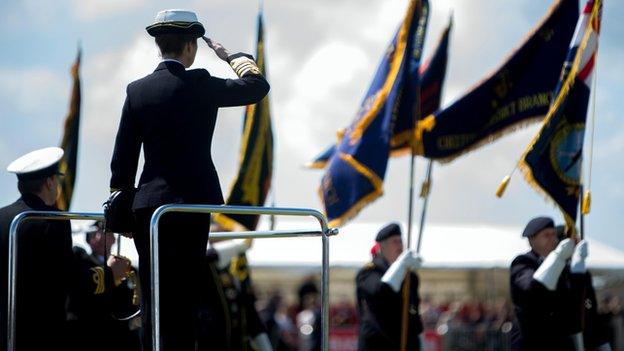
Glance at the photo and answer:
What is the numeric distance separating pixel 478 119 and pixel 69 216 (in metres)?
5.78

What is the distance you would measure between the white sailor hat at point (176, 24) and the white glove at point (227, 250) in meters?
6.03


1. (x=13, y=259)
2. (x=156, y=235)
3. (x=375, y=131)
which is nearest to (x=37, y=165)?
(x=13, y=259)

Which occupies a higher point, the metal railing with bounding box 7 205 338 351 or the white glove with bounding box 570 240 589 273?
the metal railing with bounding box 7 205 338 351

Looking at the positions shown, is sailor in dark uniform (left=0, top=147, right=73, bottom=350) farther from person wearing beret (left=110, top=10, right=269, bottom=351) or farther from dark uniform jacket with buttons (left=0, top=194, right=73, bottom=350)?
person wearing beret (left=110, top=10, right=269, bottom=351)

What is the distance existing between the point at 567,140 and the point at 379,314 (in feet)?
6.80

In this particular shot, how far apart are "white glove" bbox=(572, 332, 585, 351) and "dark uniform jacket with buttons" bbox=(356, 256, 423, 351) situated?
5.53ft

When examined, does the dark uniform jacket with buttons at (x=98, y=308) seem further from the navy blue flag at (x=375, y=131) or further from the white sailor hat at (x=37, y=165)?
the navy blue flag at (x=375, y=131)

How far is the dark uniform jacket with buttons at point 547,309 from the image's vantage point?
373 inches

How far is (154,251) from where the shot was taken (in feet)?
17.6

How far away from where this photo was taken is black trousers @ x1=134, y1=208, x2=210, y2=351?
5711 millimetres

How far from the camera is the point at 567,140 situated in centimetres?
993

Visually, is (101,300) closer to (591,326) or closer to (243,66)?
(243,66)

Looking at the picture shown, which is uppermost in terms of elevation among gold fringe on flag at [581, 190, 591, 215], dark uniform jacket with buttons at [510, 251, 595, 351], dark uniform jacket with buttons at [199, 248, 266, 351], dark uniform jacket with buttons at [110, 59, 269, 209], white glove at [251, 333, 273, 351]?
dark uniform jacket with buttons at [110, 59, 269, 209]

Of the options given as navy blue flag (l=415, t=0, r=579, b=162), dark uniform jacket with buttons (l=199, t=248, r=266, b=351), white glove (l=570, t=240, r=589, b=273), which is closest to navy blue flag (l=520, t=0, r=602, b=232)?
white glove (l=570, t=240, r=589, b=273)
